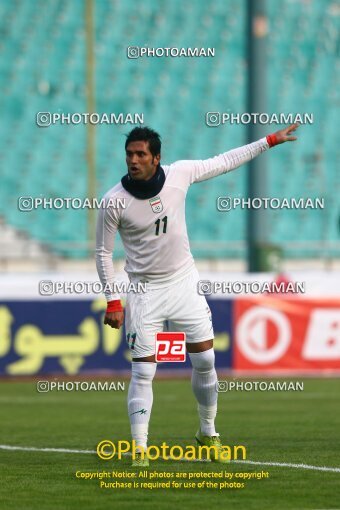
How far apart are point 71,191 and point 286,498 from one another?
21.3 m

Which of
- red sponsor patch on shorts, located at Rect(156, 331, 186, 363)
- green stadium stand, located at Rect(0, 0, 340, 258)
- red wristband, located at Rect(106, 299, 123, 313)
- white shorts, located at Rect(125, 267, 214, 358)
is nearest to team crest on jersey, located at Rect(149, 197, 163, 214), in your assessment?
white shorts, located at Rect(125, 267, 214, 358)

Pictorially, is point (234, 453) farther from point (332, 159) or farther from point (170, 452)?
point (332, 159)

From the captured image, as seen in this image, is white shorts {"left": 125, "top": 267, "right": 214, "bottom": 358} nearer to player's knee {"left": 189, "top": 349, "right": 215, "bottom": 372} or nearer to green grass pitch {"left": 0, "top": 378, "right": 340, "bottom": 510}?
player's knee {"left": 189, "top": 349, "right": 215, "bottom": 372}

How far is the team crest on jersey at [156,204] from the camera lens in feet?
24.9

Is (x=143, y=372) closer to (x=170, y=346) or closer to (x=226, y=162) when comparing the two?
(x=170, y=346)

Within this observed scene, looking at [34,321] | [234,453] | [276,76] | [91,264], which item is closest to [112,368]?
[34,321]

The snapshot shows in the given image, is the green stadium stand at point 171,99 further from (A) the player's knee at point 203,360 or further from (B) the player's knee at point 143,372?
(B) the player's knee at point 143,372

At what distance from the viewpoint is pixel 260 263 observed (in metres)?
18.4

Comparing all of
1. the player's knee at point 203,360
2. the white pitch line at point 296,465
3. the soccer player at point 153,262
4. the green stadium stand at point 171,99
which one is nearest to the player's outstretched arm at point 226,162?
the soccer player at point 153,262

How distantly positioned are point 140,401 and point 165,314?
58 cm

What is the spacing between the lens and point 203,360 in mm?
7836

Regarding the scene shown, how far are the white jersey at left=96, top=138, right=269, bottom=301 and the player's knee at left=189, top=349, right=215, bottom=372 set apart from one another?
50 centimetres

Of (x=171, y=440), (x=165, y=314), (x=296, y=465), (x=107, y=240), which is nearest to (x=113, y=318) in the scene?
(x=165, y=314)

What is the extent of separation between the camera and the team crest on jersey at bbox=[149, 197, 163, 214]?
24.9 feet
